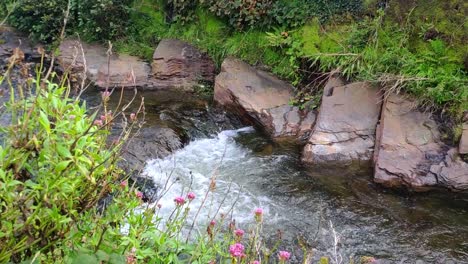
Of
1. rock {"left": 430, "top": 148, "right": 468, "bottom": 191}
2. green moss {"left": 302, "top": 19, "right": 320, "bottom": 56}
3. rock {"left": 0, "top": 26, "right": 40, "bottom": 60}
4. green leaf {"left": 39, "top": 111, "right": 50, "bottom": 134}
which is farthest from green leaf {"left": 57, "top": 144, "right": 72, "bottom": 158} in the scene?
rock {"left": 0, "top": 26, "right": 40, "bottom": 60}

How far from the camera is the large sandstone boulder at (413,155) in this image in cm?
548

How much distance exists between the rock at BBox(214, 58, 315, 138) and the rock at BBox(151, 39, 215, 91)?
69cm

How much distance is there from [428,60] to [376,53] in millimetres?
677

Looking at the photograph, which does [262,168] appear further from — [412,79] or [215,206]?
[412,79]

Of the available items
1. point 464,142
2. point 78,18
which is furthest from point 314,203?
point 78,18

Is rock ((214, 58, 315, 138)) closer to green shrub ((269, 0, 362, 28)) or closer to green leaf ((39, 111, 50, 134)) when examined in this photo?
green shrub ((269, 0, 362, 28))

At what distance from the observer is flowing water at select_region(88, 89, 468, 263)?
4660 millimetres

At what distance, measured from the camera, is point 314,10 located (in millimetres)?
7426

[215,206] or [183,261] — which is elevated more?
[183,261]

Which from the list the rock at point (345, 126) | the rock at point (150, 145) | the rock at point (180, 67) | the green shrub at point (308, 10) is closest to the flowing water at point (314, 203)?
the rock at point (150, 145)

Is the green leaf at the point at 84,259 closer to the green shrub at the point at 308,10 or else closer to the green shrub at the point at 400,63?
the green shrub at the point at 400,63

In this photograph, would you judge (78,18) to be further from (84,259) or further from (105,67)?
(84,259)

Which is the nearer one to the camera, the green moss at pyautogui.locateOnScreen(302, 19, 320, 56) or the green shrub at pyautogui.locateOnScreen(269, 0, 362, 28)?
the green moss at pyautogui.locateOnScreen(302, 19, 320, 56)

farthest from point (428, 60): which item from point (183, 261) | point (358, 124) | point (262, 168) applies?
point (183, 261)
